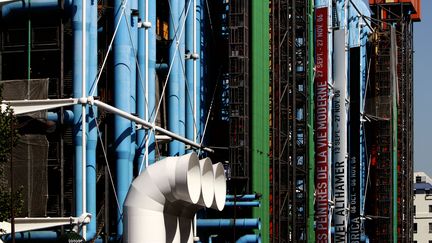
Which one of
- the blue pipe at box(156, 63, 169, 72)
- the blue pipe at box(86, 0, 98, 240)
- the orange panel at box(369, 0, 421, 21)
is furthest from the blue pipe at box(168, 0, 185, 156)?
the orange panel at box(369, 0, 421, 21)

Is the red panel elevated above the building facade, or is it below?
above

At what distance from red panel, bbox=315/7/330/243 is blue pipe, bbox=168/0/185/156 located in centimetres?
2324

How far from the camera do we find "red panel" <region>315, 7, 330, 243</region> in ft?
243

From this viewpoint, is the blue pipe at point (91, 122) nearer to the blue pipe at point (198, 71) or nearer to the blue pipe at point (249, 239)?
the blue pipe at point (249, 239)

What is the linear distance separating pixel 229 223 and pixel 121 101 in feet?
38.7

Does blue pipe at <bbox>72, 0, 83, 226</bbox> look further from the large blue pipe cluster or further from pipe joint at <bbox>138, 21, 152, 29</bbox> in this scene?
pipe joint at <bbox>138, 21, 152, 29</bbox>

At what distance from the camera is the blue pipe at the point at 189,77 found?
5409cm

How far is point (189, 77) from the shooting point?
5431 centimetres

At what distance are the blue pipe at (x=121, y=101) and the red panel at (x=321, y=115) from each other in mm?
31438

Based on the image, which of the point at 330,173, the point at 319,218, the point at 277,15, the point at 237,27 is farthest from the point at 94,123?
the point at 330,173

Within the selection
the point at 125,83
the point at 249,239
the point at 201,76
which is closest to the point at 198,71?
the point at 201,76

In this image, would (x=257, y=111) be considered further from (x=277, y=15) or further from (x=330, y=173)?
(x=330, y=173)

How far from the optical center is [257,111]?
55.9m

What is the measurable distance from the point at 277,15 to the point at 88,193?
81.3 ft
